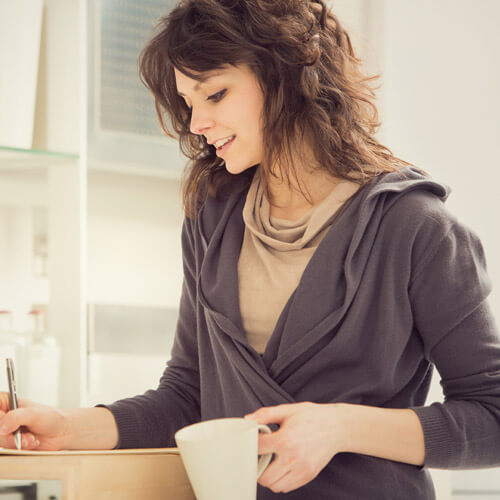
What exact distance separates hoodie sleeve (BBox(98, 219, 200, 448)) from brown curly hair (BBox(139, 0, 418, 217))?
20 centimetres

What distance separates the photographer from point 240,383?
0.83 m

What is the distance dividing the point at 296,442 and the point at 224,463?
0.33 ft

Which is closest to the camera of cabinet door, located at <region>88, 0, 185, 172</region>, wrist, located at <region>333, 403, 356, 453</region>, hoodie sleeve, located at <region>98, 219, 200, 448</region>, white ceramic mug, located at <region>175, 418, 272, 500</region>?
white ceramic mug, located at <region>175, 418, 272, 500</region>

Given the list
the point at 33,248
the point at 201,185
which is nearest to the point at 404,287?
the point at 201,185

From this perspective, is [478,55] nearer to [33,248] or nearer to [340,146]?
[340,146]

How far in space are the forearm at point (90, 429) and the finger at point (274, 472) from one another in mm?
297

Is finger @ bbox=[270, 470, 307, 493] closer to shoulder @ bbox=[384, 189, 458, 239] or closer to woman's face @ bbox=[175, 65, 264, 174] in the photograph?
shoulder @ bbox=[384, 189, 458, 239]

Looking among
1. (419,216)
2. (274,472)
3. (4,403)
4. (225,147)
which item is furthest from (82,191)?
(274,472)

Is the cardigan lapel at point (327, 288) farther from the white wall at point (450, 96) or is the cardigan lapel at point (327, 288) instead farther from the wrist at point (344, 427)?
the white wall at point (450, 96)

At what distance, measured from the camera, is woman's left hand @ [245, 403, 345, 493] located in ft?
1.98

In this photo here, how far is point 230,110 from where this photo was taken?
875 millimetres

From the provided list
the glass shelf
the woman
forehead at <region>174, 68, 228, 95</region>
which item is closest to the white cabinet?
the glass shelf

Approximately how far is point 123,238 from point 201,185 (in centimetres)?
67

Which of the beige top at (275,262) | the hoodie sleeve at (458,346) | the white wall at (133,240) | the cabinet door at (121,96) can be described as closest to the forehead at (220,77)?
the beige top at (275,262)
